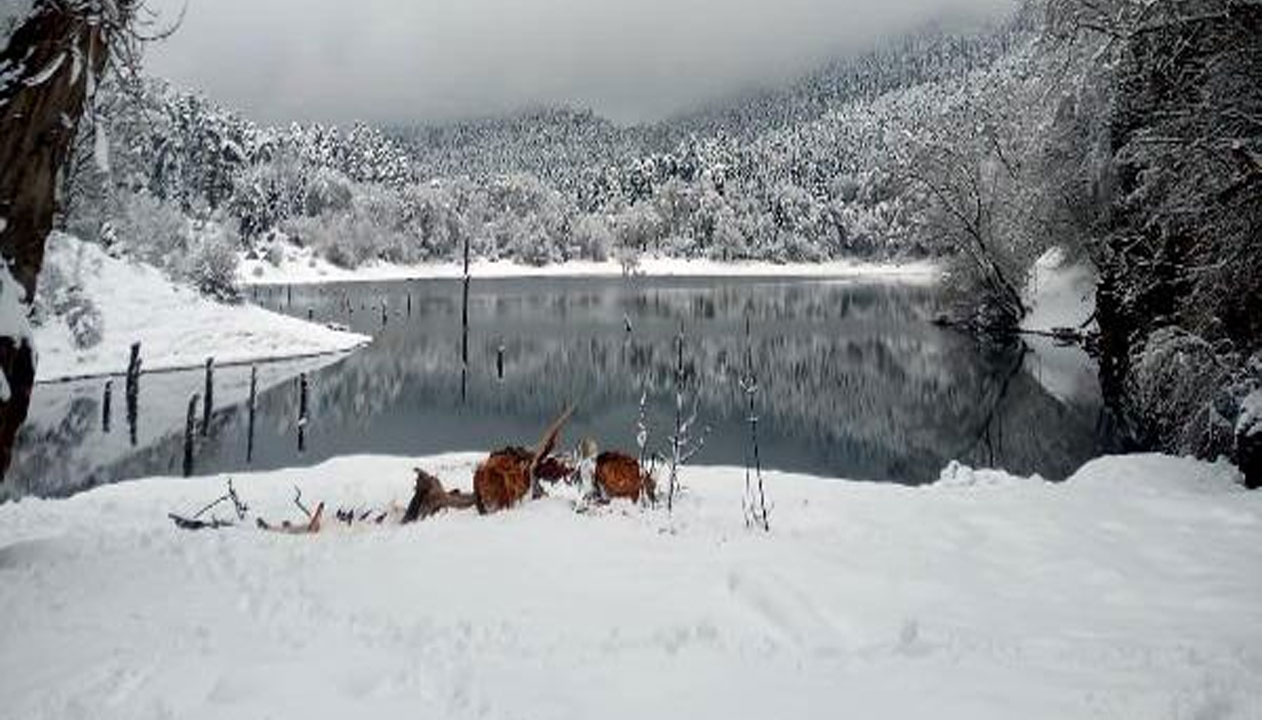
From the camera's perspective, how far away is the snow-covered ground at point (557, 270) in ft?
415

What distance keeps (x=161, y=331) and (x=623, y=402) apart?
24.8 m

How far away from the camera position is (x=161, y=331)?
4991 cm

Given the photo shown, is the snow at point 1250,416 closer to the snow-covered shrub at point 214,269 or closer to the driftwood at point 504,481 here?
the driftwood at point 504,481

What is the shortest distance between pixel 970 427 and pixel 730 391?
31.8ft

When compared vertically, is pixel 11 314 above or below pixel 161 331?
above

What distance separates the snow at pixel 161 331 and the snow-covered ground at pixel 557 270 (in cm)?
6560

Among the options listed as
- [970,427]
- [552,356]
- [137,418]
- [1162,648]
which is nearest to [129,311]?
[137,418]

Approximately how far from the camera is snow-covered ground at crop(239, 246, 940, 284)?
126375 mm

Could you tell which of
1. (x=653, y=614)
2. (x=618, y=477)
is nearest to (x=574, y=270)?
(x=618, y=477)

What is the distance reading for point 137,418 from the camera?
37031mm

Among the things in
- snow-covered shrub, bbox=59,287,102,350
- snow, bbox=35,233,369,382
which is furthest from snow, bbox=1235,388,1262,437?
snow-covered shrub, bbox=59,287,102,350

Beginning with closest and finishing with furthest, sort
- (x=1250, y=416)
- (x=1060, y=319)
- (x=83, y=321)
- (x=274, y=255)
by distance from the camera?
(x=1250, y=416) → (x=83, y=321) → (x=1060, y=319) → (x=274, y=255)

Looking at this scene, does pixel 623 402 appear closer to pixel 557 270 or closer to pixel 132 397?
pixel 132 397

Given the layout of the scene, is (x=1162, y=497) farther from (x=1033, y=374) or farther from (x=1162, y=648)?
(x=1033, y=374)
